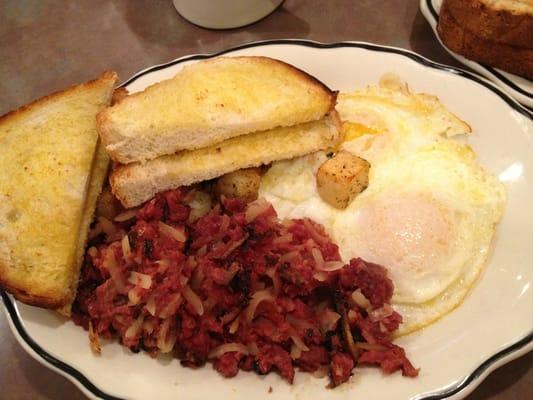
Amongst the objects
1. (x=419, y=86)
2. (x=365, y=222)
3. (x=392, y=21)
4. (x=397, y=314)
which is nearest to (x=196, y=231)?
(x=365, y=222)

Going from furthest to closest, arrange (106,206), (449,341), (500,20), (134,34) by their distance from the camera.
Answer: (134,34), (500,20), (106,206), (449,341)

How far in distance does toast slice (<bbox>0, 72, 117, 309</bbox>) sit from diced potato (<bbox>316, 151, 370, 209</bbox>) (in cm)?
101

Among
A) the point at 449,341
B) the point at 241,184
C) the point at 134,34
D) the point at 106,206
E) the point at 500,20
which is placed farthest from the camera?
the point at 134,34

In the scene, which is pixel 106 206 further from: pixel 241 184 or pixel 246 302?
pixel 246 302

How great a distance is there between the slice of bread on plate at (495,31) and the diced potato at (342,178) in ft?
3.34

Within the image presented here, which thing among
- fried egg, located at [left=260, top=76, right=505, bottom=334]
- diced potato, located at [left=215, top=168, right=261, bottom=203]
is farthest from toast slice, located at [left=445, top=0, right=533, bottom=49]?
diced potato, located at [left=215, top=168, right=261, bottom=203]

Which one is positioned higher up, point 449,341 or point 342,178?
point 342,178

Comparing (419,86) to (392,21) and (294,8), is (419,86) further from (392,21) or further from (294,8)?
(294,8)

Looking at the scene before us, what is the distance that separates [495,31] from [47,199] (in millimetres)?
2287

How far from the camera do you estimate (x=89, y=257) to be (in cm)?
221

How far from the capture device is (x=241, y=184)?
2.25 meters

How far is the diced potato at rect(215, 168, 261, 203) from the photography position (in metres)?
2.25

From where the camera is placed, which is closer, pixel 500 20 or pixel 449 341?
pixel 449 341

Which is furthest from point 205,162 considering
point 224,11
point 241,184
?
point 224,11
